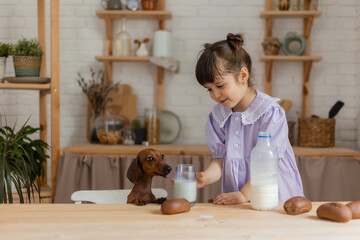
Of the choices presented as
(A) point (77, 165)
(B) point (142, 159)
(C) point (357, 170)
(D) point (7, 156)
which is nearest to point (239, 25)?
(C) point (357, 170)

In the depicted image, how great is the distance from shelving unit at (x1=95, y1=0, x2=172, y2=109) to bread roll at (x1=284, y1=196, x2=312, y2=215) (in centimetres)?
219

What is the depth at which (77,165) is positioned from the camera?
9.58 ft

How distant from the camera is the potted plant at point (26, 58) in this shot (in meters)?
2.76

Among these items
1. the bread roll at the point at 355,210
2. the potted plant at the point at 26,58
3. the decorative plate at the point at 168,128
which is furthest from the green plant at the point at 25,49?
the bread roll at the point at 355,210

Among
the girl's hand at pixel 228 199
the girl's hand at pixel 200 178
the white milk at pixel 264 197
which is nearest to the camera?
the white milk at pixel 264 197

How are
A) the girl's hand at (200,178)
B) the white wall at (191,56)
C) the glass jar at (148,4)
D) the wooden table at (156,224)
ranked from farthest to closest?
the white wall at (191,56)
the glass jar at (148,4)
the girl's hand at (200,178)
the wooden table at (156,224)

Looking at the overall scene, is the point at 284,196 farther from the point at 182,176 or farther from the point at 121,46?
the point at 121,46

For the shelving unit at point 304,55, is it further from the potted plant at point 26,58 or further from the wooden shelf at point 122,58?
the potted plant at point 26,58

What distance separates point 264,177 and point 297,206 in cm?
13

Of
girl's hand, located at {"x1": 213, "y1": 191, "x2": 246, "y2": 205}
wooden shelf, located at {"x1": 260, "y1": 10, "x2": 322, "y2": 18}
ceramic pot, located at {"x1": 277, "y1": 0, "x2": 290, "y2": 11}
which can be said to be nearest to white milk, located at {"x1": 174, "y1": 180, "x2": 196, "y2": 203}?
girl's hand, located at {"x1": 213, "y1": 191, "x2": 246, "y2": 205}

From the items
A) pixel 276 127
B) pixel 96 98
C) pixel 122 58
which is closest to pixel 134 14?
pixel 122 58

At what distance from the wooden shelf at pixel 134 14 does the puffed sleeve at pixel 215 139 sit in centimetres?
163

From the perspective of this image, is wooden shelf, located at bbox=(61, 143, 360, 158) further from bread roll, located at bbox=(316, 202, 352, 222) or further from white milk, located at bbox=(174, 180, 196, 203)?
bread roll, located at bbox=(316, 202, 352, 222)

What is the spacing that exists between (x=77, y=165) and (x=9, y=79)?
705 mm
